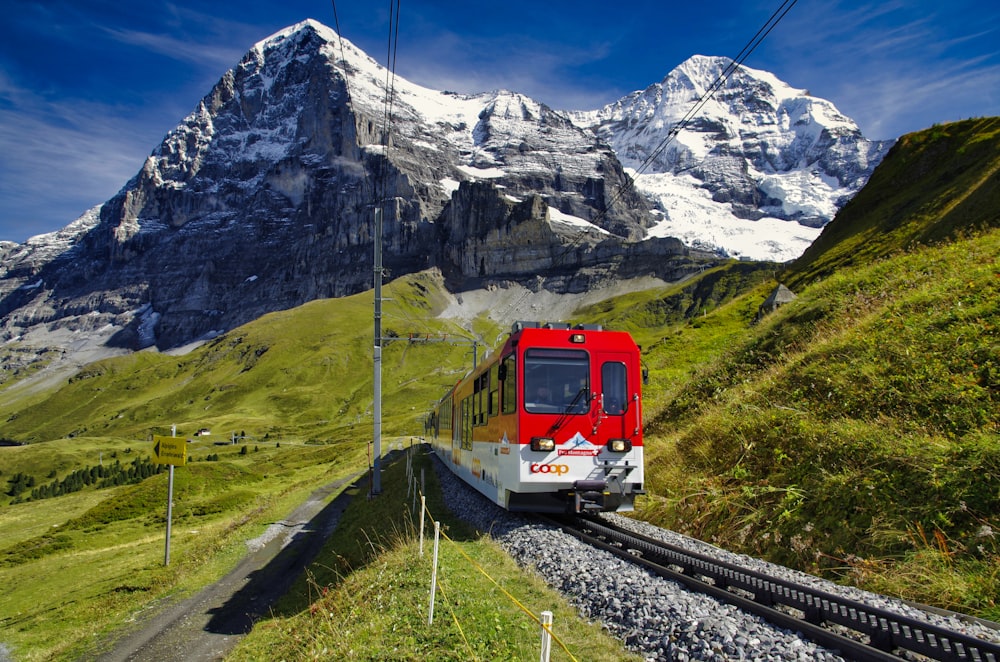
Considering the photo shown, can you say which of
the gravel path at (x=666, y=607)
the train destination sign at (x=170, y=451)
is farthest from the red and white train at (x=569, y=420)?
the train destination sign at (x=170, y=451)

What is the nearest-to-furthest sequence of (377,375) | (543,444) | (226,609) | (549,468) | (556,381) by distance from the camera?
(543,444) → (549,468) → (556,381) → (226,609) → (377,375)

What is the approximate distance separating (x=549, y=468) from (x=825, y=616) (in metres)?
7.46

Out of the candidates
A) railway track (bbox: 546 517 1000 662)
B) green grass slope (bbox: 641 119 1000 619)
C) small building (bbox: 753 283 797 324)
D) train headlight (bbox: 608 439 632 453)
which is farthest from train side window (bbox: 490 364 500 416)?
small building (bbox: 753 283 797 324)

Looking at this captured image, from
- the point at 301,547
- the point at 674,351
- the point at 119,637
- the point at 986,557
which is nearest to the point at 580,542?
the point at 986,557

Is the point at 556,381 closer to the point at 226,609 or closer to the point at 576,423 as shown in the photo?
the point at 576,423

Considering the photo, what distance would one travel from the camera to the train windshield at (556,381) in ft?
46.0

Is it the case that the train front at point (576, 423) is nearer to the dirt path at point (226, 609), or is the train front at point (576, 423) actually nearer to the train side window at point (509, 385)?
the train side window at point (509, 385)

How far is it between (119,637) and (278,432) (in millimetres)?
132624

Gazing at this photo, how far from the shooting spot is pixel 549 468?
13.7m

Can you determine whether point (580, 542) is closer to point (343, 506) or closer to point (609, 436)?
point (609, 436)

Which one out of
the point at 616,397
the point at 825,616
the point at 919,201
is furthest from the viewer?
the point at 919,201

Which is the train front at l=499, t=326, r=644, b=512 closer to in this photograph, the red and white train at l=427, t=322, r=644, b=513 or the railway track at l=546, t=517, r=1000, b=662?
the red and white train at l=427, t=322, r=644, b=513

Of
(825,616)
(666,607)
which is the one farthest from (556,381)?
(825,616)

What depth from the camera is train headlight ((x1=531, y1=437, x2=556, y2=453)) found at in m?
13.6
